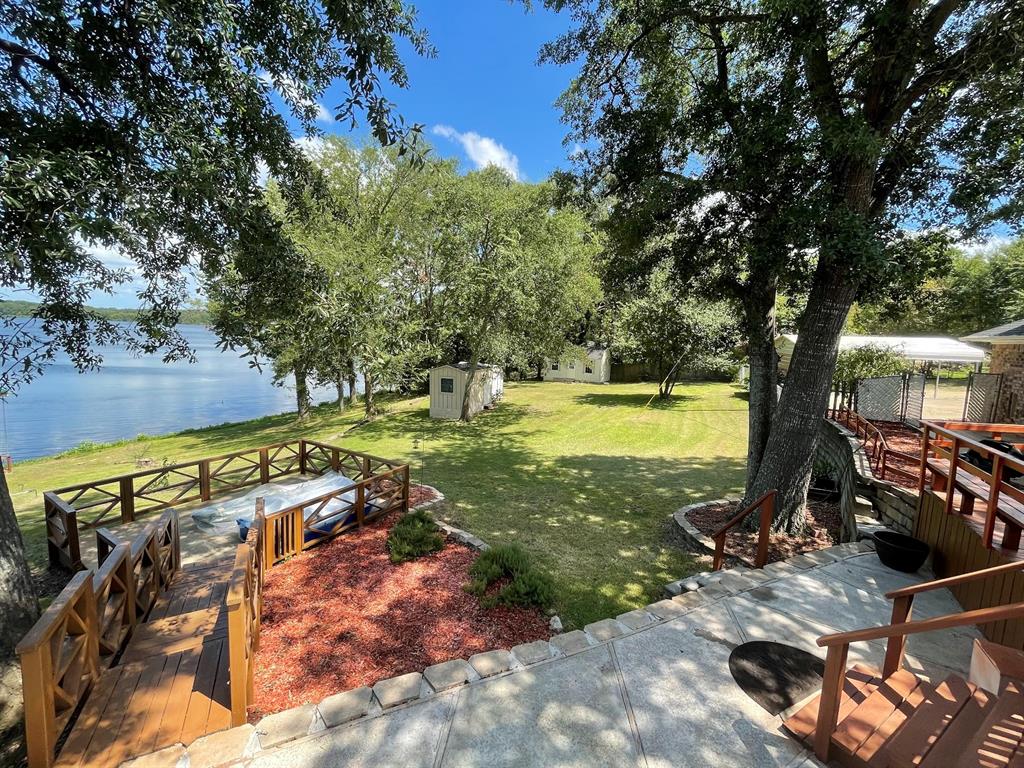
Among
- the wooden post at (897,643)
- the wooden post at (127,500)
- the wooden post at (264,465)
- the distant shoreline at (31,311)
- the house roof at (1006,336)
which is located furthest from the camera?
the house roof at (1006,336)

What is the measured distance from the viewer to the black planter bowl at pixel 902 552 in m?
5.06

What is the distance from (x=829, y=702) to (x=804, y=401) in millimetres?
4896

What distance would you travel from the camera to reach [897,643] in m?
3.10

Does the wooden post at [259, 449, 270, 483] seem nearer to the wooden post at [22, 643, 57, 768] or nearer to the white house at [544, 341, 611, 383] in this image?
the wooden post at [22, 643, 57, 768]

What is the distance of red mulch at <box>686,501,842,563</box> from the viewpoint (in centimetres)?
647

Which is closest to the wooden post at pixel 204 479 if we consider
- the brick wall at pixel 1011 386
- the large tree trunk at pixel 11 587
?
the large tree trunk at pixel 11 587

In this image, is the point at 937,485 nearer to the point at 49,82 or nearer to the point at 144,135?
the point at 144,135

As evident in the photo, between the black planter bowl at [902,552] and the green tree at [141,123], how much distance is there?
7367 millimetres

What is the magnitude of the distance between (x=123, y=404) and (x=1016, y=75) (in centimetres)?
4418

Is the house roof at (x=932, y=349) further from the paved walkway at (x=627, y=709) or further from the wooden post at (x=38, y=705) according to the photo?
the wooden post at (x=38, y=705)

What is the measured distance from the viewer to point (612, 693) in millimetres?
3271

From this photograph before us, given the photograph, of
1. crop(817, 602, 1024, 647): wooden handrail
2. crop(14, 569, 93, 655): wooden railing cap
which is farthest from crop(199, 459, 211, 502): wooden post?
crop(817, 602, 1024, 647): wooden handrail

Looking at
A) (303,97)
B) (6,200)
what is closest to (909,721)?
(6,200)

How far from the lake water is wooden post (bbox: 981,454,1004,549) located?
1684cm
